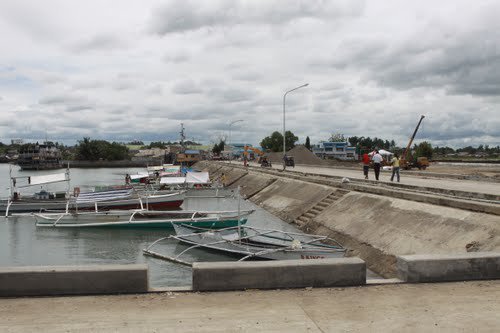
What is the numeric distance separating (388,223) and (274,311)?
1536 cm

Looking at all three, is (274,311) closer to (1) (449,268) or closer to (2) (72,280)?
(2) (72,280)

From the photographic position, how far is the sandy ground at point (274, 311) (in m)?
6.86

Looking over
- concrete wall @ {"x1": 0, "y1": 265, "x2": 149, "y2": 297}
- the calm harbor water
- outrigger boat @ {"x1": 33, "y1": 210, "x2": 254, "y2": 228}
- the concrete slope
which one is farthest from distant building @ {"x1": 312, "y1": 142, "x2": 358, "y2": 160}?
concrete wall @ {"x1": 0, "y1": 265, "x2": 149, "y2": 297}

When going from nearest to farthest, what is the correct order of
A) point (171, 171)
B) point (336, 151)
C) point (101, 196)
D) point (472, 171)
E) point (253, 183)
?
point (101, 196), point (253, 183), point (472, 171), point (171, 171), point (336, 151)

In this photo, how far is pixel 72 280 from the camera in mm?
8180

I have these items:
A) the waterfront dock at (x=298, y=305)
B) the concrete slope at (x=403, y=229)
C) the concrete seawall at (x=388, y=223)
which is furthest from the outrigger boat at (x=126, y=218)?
the waterfront dock at (x=298, y=305)

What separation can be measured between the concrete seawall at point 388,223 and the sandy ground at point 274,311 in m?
7.92

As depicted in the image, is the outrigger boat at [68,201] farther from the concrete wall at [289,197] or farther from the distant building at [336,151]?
the distant building at [336,151]

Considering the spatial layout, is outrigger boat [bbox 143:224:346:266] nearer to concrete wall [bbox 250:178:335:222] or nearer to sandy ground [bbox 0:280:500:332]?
sandy ground [bbox 0:280:500:332]

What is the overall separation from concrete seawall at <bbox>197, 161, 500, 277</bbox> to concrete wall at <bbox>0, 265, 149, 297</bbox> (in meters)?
10.9

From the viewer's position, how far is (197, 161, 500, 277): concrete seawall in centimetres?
1652

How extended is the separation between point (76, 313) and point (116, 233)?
2436 cm

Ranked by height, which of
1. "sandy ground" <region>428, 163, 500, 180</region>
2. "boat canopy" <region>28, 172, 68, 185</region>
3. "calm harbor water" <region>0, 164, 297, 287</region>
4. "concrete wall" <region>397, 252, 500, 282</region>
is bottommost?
"calm harbor water" <region>0, 164, 297, 287</region>

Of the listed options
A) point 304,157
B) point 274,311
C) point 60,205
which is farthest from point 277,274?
point 304,157
